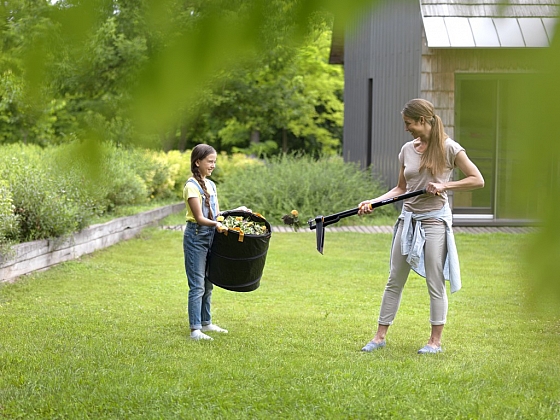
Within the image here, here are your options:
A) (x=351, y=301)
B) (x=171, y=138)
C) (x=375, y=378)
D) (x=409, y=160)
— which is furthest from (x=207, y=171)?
(x=171, y=138)

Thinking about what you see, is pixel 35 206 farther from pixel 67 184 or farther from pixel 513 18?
pixel 513 18

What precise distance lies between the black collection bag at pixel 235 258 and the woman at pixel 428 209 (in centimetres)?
100

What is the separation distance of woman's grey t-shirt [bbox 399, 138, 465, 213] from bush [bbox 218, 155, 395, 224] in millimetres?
8443

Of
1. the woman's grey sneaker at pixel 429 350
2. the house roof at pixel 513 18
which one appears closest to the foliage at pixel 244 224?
the woman's grey sneaker at pixel 429 350

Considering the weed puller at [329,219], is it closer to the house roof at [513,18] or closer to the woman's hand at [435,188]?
the woman's hand at [435,188]

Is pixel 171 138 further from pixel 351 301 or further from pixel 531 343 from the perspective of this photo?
pixel 351 301

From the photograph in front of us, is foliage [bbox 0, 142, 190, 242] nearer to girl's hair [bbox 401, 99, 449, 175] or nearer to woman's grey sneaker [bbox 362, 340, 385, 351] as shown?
girl's hair [bbox 401, 99, 449, 175]

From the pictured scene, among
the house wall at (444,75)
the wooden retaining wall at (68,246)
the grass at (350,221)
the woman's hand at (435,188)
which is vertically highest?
the house wall at (444,75)

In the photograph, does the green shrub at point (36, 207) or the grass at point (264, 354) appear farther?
the green shrub at point (36, 207)

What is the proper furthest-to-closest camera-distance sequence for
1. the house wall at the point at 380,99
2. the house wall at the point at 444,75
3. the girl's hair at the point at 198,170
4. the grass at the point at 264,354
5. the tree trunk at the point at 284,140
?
the tree trunk at the point at 284,140 < the house wall at the point at 380,99 < the house wall at the point at 444,75 < the girl's hair at the point at 198,170 < the grass at the point at 264,354

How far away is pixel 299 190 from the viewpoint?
46.9ft

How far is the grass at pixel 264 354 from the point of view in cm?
421

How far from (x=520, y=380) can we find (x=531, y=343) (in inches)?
43.8

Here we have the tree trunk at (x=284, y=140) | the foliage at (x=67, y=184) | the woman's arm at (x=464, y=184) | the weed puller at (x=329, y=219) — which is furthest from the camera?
the tree trunk at (x=284, y=140)
